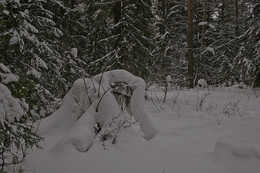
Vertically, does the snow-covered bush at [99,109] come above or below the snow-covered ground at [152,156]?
above

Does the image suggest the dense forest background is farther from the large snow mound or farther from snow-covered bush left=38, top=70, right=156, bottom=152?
the large snow mound

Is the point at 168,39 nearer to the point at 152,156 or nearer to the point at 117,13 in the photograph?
the point at 117,13

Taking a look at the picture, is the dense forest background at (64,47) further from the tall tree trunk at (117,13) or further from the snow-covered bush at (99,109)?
the snow-covered bush at (99,109)

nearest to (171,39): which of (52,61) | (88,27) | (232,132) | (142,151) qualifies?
(88,27)

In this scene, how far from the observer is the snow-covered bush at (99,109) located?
3100 mm

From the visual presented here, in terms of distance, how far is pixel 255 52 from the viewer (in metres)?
10.1

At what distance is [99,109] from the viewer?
10.8 ft

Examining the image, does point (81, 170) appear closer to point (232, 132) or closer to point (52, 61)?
point (232, 132)

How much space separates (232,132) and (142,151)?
227cm

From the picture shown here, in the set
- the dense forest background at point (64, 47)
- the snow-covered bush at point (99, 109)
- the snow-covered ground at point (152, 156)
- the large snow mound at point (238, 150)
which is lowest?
the snow-covered ground at point (152, 156)

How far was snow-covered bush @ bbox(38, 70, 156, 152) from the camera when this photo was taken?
122 inches

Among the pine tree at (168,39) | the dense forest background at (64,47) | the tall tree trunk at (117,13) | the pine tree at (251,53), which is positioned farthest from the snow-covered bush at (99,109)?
the pine tree at (168,39)

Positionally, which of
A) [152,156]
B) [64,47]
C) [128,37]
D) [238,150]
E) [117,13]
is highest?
[117,13]

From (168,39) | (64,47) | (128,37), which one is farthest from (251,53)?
(64,47)
